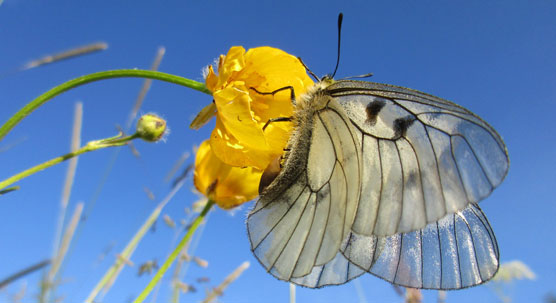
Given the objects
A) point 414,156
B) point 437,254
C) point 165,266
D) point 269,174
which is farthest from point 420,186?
point 165,266

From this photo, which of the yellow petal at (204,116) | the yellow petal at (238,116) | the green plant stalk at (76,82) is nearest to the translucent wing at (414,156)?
the yellow petal at (238,116)

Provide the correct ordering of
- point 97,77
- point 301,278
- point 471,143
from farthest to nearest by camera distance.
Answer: point 301,278 < point 471,143 < point 97,77

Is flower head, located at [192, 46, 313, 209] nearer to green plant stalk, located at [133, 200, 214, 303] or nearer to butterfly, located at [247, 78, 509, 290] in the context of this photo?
butterfly, located at [247, 78, 509, 290]

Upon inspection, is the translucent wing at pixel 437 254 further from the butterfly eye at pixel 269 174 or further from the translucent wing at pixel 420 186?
the butterfly eye at pixel 269 174

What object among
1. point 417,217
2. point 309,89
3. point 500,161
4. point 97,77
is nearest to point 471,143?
point 500,161

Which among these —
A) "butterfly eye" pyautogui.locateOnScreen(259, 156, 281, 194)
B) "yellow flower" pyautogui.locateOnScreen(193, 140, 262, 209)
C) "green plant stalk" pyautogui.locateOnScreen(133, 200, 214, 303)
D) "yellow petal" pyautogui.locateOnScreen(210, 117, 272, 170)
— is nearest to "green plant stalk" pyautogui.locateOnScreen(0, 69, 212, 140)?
"yellow petal" pyautogui.locateOnScreen(210, 117, 272, 170)

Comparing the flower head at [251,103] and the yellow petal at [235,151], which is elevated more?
the flower head at [251,103]

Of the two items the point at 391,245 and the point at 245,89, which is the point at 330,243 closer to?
the point at 391,245

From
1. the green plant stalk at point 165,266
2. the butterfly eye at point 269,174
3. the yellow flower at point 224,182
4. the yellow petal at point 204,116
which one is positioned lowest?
the green plant stalk at point 165,266
